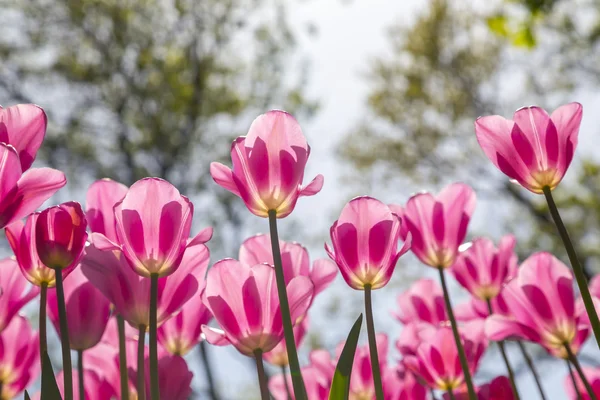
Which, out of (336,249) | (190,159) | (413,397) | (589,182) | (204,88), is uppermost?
(204,88)

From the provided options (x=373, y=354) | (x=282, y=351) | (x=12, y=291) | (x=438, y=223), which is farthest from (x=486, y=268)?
(x=12, y=291)

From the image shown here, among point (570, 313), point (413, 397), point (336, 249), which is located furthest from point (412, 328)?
point (336, 249)

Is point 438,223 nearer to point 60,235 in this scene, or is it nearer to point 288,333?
point 288,333

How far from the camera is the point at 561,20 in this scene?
999 cm

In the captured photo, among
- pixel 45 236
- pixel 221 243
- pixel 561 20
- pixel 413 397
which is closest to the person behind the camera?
pixel 45 236

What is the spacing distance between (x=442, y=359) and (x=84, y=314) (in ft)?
1.57

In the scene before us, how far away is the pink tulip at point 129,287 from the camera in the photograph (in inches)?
25.9

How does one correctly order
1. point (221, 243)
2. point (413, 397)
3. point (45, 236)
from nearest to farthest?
point (45, 236), point (413, 397), point (221, 243)

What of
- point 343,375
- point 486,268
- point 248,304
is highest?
point 486,268

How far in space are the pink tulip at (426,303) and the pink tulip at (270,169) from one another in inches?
21.5

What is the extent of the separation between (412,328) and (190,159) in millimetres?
10423

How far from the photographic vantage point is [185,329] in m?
0.84

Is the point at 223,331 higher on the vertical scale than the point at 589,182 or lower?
lower

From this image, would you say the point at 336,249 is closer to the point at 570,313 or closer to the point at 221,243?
the point at 570,313
